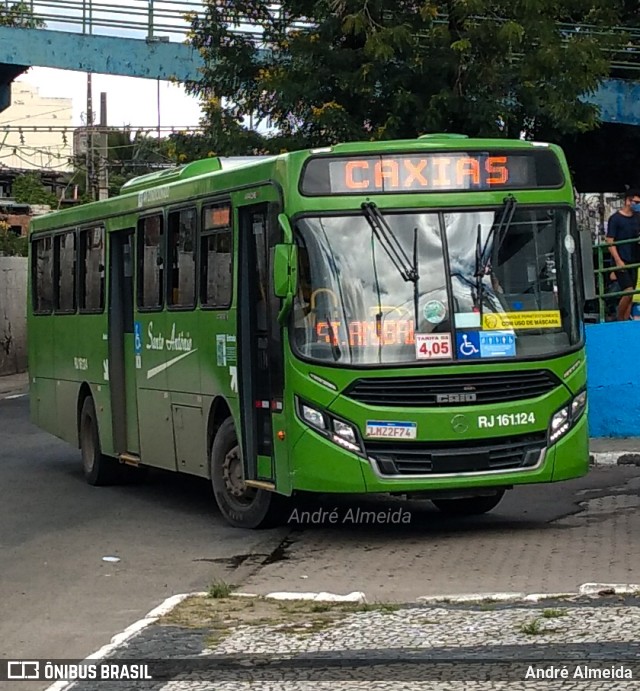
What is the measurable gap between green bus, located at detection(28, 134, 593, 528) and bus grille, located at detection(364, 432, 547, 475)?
0.04ft

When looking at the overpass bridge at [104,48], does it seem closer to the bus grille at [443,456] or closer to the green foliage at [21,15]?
the green foliage at [21,15]

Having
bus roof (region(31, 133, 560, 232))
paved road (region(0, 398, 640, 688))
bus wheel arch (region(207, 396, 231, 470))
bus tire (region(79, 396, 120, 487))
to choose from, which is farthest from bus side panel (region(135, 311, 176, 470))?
bus tire (region(79, 396, 120, 487))

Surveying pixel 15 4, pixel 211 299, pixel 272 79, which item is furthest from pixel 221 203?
pixel 15 4

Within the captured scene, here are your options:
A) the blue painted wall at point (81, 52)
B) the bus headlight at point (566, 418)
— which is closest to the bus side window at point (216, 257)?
the bus headlight at point (566, 418)

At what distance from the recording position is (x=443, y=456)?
10414 mm

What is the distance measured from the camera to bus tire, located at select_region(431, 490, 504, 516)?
12.2 meters

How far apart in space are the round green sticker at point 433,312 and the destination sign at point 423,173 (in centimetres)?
88

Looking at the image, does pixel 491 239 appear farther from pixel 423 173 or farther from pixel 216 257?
pixel 216 257

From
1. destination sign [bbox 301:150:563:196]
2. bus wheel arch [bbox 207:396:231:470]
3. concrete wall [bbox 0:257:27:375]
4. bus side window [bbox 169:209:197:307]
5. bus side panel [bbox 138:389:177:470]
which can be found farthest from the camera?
concrete wall [bbox 0:257:27:375]

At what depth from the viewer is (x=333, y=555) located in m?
10.3

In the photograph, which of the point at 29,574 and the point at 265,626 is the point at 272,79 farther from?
the point at 265,626

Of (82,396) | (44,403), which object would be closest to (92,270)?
(82,396)

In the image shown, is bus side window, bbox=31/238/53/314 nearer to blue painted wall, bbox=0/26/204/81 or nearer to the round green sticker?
the round green sticker

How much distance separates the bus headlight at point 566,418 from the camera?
10.8 m
